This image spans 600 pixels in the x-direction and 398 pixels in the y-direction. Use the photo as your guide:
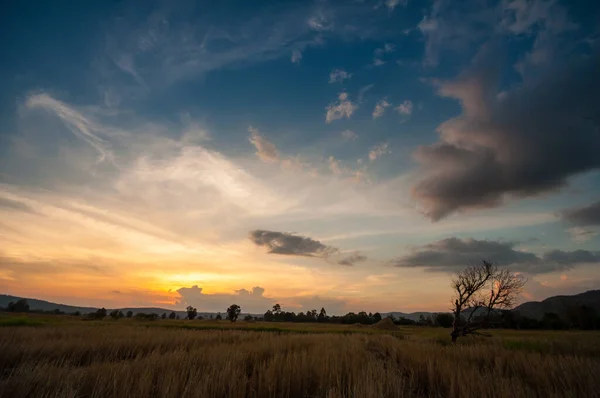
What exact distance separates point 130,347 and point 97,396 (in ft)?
26.7

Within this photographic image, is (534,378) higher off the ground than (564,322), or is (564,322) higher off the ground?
(534,378)

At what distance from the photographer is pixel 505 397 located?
364cm

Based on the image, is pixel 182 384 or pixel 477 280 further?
pixel 477 280

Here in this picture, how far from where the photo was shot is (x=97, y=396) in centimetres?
332

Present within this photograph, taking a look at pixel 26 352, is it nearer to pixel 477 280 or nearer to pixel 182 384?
pixel 182 384

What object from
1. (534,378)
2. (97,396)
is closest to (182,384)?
(97,396)

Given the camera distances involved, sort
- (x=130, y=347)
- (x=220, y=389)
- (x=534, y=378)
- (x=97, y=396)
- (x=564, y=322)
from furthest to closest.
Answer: (x=564, y=322), (x=130, y=347), (x=534, y=378), (x=220, y=389), (x=97, y=396)

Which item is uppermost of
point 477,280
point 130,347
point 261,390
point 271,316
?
point 477,280

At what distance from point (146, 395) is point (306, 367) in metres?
2.66

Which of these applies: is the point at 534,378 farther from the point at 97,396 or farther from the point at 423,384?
the point at 97,396

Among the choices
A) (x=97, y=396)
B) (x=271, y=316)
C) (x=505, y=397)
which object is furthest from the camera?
(x=271, y=316)

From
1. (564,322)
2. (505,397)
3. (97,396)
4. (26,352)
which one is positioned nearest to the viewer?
(97,396)

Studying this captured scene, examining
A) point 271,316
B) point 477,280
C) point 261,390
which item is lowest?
point 271,316

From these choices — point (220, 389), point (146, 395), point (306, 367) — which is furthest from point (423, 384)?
point (146, 395)
